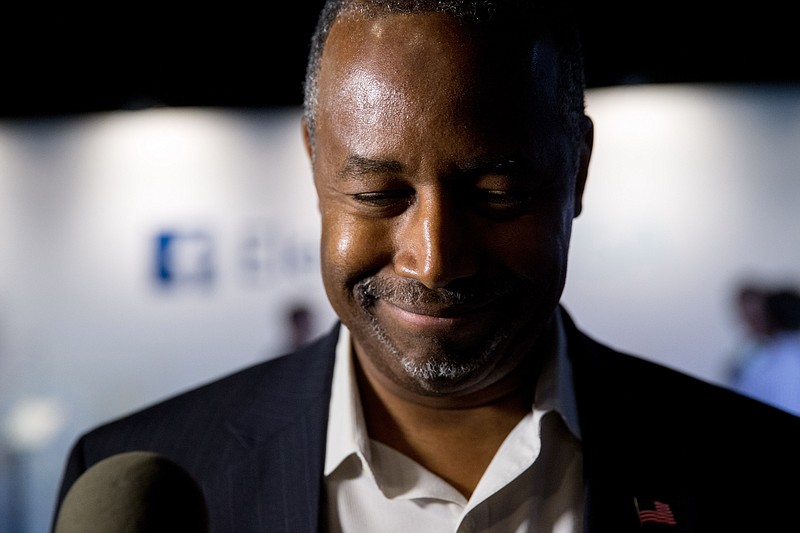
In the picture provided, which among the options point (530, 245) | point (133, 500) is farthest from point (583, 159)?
point (133, 500)

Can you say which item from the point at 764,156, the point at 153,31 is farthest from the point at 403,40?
the point at 764,156

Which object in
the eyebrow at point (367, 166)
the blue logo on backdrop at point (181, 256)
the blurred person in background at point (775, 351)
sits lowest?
the blurred person in background at point (775, 351)

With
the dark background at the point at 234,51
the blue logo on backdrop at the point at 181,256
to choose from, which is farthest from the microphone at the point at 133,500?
the blue logo on backdrop at the point at 181,256

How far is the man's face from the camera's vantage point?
924 mm

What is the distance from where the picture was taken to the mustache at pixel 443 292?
945 mm

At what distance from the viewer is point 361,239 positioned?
987 mm

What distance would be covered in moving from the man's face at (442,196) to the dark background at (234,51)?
2.62 metres

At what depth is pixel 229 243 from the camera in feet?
14.1

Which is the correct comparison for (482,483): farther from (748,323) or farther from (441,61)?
(748,323)

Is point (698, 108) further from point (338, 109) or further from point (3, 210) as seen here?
point (3, 210)

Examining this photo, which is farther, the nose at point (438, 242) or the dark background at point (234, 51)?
the dark background at point (234, 51)

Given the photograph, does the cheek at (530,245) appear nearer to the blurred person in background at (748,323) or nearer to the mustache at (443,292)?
the mustache at (443,292)

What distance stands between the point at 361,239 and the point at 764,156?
3.79 meters

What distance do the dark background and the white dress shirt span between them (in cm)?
271
